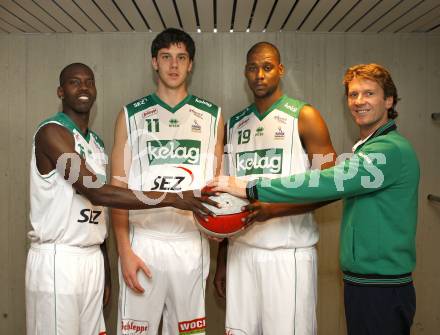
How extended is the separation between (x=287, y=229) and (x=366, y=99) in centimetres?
79

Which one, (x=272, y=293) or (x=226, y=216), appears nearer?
(x=226, y=216)

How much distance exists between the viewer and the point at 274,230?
2523mm

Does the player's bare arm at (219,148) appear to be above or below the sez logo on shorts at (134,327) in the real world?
above

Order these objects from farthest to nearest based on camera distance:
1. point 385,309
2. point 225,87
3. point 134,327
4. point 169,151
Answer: point 225,87 → point 169,151 → point 134,327 → point 385,309

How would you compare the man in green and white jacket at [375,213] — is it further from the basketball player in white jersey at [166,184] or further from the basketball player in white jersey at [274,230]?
the basketball player in white jersey at [166,184]

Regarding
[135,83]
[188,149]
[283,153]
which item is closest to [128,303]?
[188,149]

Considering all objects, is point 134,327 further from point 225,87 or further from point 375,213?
point 225,87

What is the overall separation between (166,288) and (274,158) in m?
0.94

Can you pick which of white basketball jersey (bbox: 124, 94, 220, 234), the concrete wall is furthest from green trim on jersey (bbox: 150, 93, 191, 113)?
the concrete wall

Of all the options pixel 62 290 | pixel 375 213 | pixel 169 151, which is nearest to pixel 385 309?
pixel 375 213

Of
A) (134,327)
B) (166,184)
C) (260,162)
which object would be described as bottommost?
(134,327)

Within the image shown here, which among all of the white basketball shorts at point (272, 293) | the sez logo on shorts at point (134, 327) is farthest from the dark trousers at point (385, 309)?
the sez logo on shorts at point (134, 327)

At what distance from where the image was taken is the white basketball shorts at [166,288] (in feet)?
8.38

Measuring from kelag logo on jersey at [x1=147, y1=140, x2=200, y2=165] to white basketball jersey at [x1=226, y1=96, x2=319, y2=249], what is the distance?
24 centimetres
